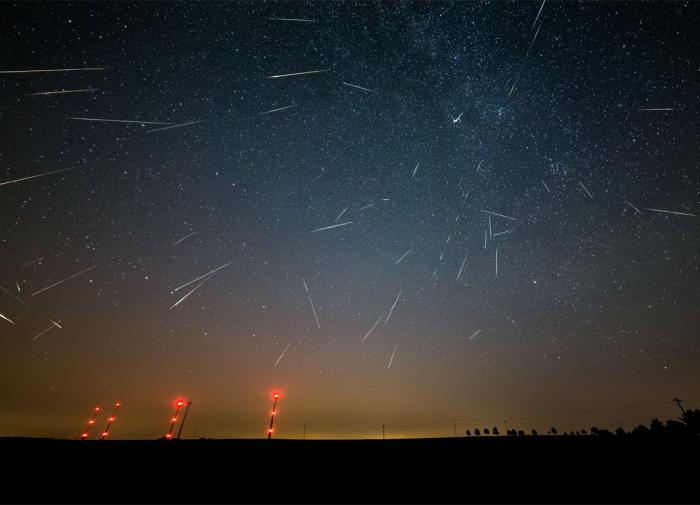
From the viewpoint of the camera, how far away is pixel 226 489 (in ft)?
18.7

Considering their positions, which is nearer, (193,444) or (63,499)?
(63,499)

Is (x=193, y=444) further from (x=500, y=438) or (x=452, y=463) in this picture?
(x=500, y=438)

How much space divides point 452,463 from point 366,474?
5.61 ft

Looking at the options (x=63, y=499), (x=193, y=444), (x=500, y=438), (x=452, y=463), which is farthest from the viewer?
(x=500, y=438)

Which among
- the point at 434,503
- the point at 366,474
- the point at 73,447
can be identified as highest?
the point at 73,447

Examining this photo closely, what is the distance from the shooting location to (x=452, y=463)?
6371 mm

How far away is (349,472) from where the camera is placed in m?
6.14

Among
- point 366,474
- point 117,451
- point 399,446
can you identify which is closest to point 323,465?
point 366,474

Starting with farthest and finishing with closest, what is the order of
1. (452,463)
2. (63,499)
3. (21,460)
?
(452,463)
(21,460)
(63,499)

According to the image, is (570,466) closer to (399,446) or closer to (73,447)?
(399,446)

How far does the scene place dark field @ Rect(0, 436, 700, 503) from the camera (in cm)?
558

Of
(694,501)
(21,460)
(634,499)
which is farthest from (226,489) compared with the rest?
(694,501)

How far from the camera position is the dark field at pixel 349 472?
5.58 m

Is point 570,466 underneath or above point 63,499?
above
